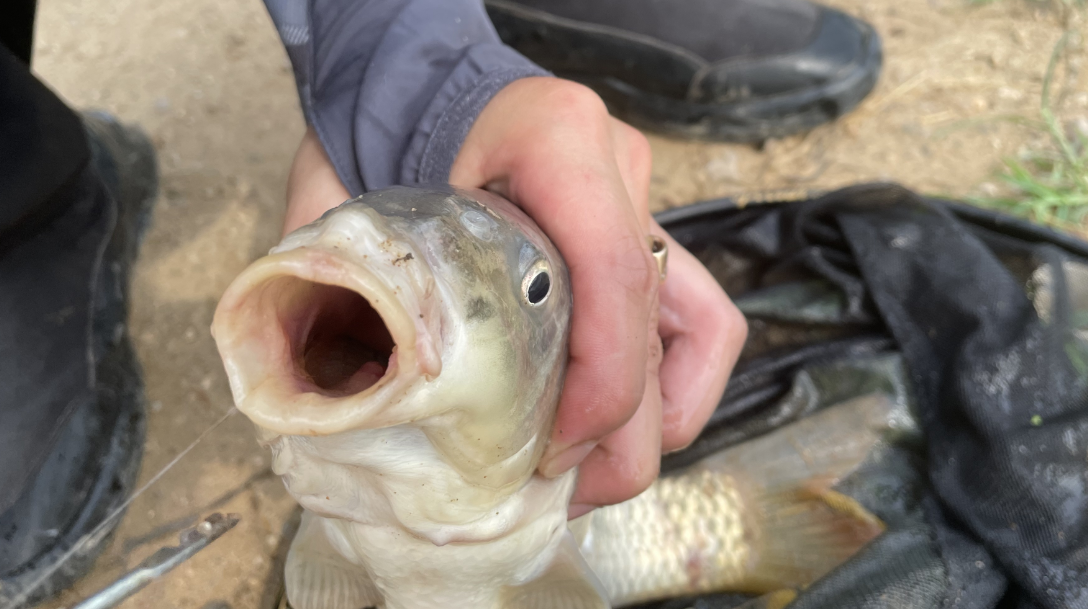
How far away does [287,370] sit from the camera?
1.97 feet

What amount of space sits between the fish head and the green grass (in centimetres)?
179

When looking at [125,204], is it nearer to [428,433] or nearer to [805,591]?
[428,433]

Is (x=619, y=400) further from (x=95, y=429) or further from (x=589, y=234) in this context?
(x=95, y=429)

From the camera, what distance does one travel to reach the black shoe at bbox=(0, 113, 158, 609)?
3.07 ft

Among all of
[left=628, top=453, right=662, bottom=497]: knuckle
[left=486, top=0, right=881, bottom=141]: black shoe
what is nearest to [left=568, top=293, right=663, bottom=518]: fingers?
[left=628, top=453, right=662, bottom=497]: knuckle

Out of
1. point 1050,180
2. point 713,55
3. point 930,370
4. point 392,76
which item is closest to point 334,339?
point 392,76

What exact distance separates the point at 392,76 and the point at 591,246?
1.74 feet

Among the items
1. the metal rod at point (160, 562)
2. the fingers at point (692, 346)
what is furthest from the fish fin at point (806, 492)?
the metal rod at point (160, 562)

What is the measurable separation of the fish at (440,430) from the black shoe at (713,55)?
1.34m

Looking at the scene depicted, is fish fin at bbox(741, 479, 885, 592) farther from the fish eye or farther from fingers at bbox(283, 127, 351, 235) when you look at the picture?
fingers at bbox(283, 127, 351, 235)

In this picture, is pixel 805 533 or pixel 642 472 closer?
pixel 642 472

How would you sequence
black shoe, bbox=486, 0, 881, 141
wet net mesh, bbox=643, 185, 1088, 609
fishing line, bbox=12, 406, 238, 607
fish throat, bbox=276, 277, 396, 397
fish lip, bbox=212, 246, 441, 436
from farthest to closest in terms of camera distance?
1. black shoe, bbox=486, 0, 881, 141
2. wet net mesh, bbox=643, 185, 1088, 609
3. fishing line, bbox=12, 406, 238, 607
4. fish throat, bbox=276, 277, 396, 397
5. fish lip, bbox=212, 246, 441, 436

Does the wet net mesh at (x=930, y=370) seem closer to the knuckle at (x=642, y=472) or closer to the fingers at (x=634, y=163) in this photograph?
the knuckle at (x=642, y=472)

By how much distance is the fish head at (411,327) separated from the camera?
1.82 feet
